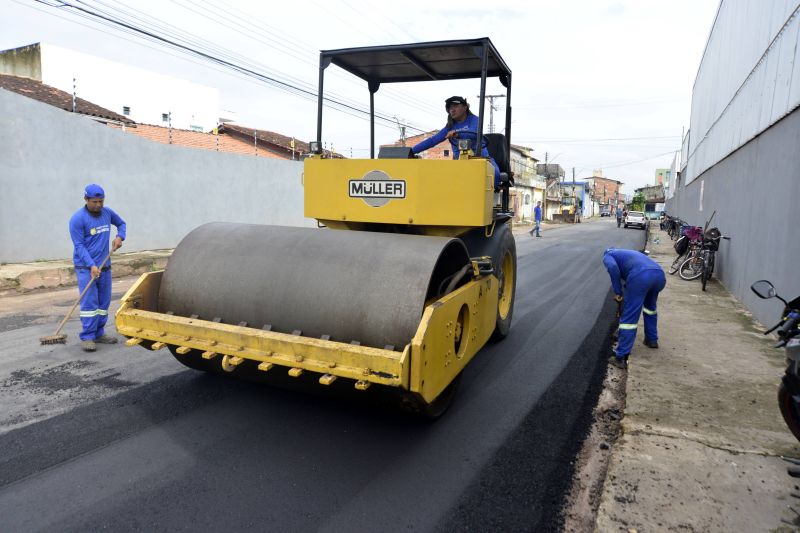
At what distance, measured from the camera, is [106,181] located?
1109 centimetres

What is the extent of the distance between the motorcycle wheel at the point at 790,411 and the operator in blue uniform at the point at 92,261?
18.7ft

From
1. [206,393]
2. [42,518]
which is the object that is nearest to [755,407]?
[206,393]

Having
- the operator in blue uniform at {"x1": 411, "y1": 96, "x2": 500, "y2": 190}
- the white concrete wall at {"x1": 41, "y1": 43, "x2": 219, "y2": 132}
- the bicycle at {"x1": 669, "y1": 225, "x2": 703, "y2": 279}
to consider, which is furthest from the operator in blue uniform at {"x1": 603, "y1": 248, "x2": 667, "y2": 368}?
the white concrete wall at {"x1": 41, "y1": 43, "x2": 219, "y2": 132}

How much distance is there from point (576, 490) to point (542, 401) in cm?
128

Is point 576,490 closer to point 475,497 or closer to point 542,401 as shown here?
point 475,497

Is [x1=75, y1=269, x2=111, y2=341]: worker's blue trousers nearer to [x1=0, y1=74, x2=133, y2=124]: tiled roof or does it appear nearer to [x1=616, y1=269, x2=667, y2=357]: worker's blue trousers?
[x1=616, y1=269, x2=667, y2=357]: worker's blue trousers

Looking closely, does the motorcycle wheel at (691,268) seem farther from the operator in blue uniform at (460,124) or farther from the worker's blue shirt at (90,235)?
the worker's blue shirt at (90,235)

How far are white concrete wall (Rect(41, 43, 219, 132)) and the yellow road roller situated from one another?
896 inches

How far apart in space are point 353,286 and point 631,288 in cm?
326

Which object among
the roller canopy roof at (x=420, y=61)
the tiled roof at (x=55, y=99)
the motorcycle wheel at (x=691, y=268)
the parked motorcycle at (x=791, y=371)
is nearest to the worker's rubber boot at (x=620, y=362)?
the parked motorcycle at (x=791, y=371)

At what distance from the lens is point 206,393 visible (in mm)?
4141

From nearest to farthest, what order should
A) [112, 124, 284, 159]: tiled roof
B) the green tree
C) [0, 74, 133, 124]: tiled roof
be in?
1. [0, 74, 133, 124]: tiled roof
2. [112, 124, 284, 159]: tiled roof
3. the green tree

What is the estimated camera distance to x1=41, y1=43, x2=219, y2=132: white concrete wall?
24.7 m

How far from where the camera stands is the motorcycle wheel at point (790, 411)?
301 centimetres
